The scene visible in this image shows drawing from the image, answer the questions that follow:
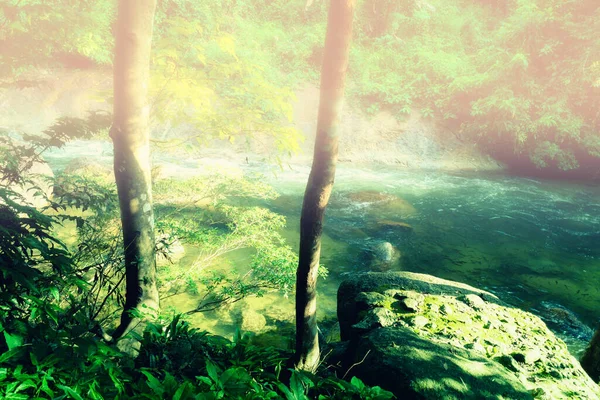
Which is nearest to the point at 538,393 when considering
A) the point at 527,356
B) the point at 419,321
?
the point at 527,356

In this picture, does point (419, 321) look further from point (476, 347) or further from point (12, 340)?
point (12, 340)

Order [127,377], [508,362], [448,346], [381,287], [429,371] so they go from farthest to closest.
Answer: [381,287] → [508,362] → [448,346] → [429,371] → [127,377]

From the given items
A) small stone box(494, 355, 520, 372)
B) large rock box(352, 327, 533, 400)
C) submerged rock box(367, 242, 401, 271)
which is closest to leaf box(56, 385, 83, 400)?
large rock box(352, 327, 533, 400)

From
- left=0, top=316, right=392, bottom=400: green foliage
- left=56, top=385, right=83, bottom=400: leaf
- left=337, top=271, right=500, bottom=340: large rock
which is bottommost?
left=337, top=271, right=500, bottom=340: large rock

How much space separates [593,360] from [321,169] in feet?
16.0

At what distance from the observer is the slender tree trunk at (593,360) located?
15.6 ft

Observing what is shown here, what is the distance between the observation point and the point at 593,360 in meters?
4.87

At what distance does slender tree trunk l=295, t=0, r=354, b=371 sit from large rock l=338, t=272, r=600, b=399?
1.95ft

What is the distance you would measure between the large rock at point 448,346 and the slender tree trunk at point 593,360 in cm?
92

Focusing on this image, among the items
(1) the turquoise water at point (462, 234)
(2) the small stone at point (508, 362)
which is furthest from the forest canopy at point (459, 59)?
(2) the small stone at point (508, 362)

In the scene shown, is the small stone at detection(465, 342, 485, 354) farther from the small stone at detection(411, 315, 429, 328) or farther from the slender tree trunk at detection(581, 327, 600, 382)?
the slender tree trunk at detection(581, 327, 600, 382)

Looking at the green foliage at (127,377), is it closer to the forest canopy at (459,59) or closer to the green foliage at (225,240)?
the green foliage at (225,240)

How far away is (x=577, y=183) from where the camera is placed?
18.1 metres

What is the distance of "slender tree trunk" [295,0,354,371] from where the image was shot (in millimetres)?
2951
